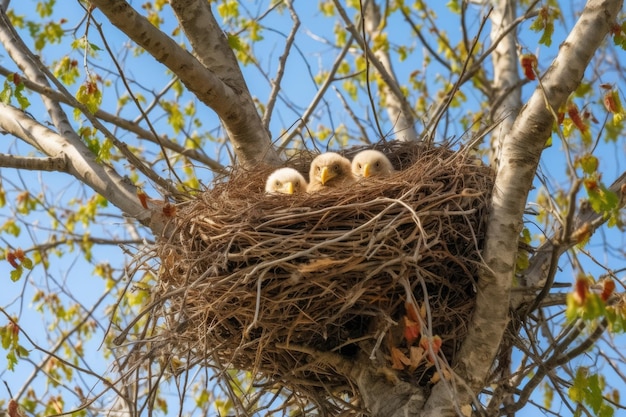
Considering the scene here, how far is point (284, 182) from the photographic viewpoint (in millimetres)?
4520

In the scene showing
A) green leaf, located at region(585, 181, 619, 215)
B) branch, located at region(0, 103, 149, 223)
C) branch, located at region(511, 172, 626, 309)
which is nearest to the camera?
green leaf, located at region(585, 181, 619, 215)

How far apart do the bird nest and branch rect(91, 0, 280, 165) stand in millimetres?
728

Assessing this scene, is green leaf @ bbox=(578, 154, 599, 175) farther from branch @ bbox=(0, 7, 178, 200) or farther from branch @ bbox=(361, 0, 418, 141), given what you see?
branch @ bbox=(361, 0, 418, 141)


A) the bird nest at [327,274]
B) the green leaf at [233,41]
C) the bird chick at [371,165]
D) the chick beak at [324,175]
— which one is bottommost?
the bird nest at [327,274]

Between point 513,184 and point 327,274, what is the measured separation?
0.85m

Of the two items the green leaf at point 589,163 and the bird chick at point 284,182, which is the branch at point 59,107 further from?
the green leaf at point 589,163

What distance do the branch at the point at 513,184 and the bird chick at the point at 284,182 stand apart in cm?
134

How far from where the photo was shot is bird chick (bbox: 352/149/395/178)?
466 cm

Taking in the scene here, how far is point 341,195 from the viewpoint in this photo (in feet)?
12.3

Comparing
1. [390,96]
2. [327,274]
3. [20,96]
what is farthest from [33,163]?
[390,96]

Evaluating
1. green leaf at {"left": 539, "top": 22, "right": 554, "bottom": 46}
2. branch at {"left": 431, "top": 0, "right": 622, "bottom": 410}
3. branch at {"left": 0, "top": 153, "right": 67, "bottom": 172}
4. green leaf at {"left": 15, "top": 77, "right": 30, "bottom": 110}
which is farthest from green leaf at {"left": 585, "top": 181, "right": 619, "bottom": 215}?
green leaf at {"left": 15, "top": 77, "right": 30, "bottom": 110}

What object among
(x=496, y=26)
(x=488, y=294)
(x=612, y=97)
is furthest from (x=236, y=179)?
(x=496, y=26)

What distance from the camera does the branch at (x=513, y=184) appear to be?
10.6ft

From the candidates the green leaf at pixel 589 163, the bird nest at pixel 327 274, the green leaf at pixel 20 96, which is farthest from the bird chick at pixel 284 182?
the green leaf at pixel 589 163
